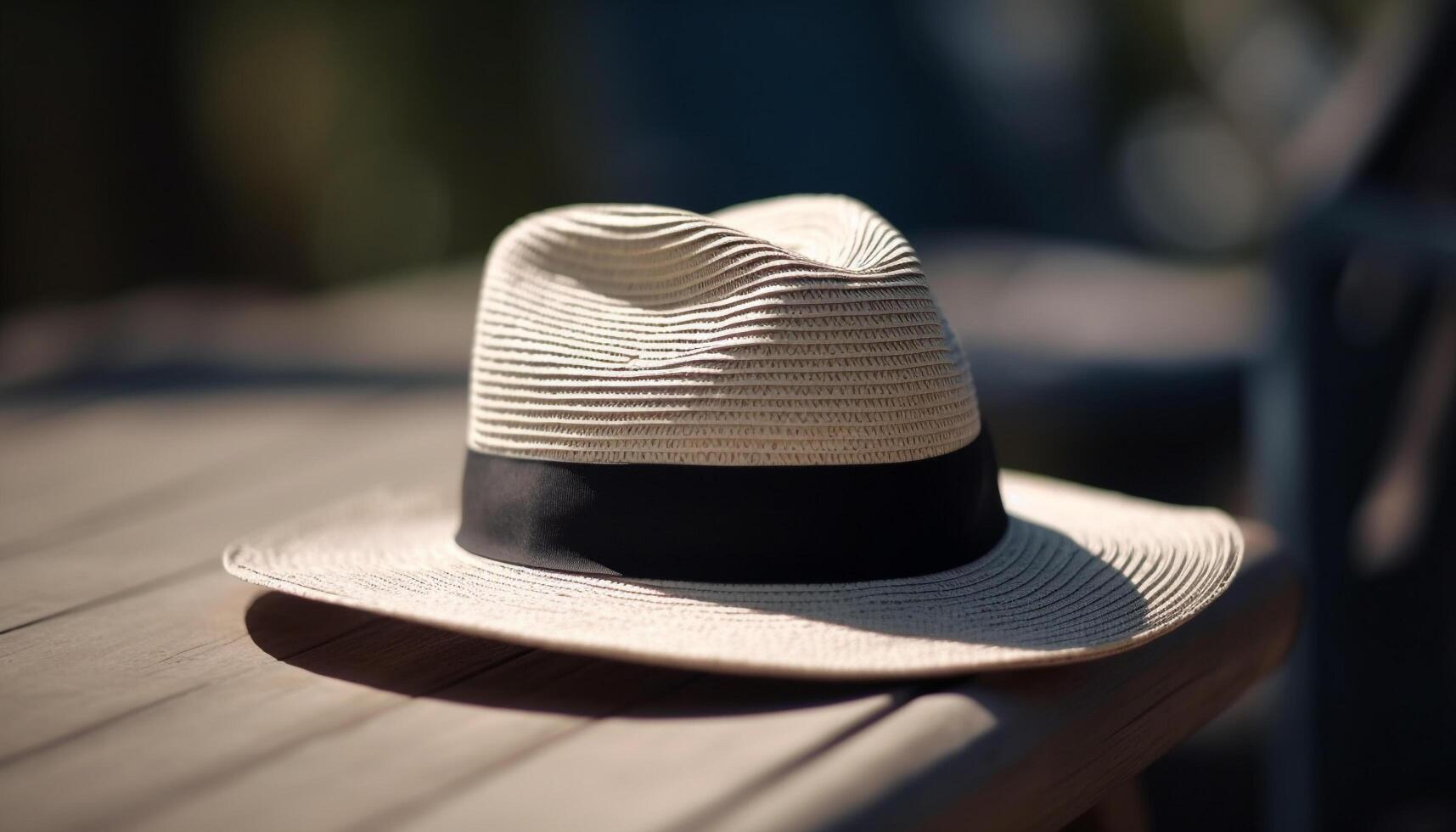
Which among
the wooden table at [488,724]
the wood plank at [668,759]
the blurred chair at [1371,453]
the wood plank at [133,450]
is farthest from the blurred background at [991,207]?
the wood plank at [668,759]

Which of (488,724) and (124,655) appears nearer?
(488,724)

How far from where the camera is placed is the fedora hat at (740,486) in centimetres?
103

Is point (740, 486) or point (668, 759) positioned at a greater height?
point (740, 486)

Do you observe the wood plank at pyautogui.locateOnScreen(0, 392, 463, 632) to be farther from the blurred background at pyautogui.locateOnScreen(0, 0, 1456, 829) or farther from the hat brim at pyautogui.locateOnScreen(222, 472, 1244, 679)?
the blurred background at pyautogui.locateOnScreen(0, 0, 1456, 829)

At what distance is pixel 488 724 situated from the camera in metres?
0.94

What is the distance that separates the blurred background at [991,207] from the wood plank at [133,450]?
21 centimetres

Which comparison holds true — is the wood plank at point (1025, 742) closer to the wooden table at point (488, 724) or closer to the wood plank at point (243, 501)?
the wooden table at point (488, 724)

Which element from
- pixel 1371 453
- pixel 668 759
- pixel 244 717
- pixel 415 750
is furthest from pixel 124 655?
pixel 1371 453

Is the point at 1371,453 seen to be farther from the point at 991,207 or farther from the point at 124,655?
the point at 991,207

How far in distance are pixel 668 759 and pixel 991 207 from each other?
413 cm

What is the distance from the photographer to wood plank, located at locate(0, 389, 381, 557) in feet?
5.72

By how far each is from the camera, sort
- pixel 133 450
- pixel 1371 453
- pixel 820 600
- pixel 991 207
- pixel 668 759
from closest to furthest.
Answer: pixel 668 759, pixel 820 600, pixel 133 450, pixel 1371 453, pixel 991 207

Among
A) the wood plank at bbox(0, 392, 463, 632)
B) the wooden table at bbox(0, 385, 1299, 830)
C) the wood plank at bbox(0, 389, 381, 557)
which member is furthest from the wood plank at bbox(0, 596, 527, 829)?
the wood plank at bbox(0, 389, 381, 557)

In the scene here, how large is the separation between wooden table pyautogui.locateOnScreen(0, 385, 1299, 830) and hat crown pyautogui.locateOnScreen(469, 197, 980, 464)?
194mm
